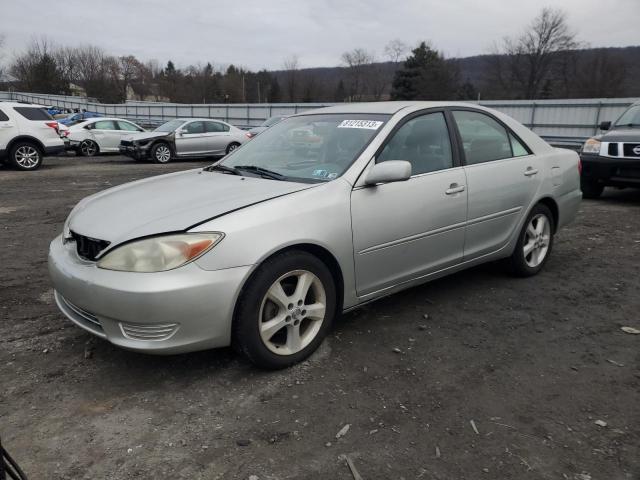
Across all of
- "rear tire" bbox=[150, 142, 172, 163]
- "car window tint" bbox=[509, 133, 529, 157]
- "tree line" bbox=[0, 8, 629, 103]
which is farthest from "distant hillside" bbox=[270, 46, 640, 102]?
"car window tint" bbox=[509, 133, 529, 157]

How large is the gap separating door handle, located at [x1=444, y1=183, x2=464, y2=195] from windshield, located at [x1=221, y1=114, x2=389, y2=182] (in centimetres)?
69

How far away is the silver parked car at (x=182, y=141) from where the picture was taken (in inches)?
631

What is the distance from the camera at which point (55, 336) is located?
11.3ft

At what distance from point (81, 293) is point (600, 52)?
6463 centimetres

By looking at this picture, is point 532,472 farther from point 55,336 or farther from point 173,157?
point 173,157

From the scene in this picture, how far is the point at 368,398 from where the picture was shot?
275cm

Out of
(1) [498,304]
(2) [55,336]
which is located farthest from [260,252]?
(1) [498,304]

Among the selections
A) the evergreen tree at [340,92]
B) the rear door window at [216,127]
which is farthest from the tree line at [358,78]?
the rear door window at [216,127]

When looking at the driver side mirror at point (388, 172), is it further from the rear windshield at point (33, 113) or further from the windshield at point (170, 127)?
the windshield at point (170, 127)

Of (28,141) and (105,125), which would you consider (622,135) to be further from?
(105,125)

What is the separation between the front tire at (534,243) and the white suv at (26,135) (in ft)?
43.5

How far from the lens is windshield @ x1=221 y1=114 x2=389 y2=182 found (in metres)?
3.44

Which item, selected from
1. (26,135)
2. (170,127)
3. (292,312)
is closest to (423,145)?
(292,312)

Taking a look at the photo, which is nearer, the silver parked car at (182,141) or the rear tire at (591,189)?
the rear tire at (591,189)
